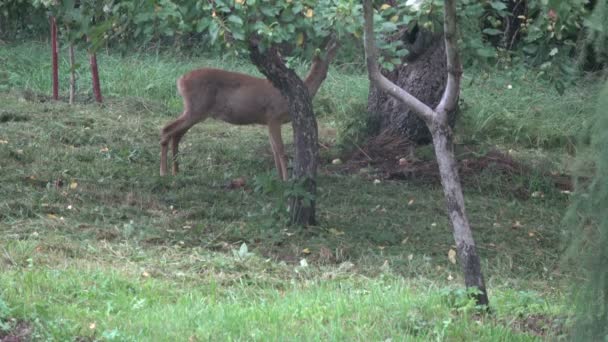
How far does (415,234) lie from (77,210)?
2669mm

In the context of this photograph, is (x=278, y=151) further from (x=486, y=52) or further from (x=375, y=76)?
(x=375, y=76)

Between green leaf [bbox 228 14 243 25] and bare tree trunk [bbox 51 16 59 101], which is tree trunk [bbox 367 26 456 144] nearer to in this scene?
bare tree trunk [bbox 51 16 59 101]

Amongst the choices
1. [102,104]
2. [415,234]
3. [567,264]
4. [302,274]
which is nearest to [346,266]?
[302,274]

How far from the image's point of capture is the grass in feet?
16.5

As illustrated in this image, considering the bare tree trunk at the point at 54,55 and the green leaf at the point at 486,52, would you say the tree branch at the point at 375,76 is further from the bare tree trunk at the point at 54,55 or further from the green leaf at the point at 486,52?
the bare tree trunk at the point at 54,55

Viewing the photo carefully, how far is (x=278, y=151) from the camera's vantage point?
33.1 ft

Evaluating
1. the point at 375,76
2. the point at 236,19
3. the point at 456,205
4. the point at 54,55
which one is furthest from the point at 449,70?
the point at 54,55

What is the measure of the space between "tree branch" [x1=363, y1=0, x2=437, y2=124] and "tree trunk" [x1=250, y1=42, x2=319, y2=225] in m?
2.37

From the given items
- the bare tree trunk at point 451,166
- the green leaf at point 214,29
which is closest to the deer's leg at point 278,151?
the green leaf at point 214,29

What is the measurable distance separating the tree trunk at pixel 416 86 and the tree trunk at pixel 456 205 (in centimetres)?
487

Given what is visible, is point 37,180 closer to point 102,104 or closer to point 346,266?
point 346,266

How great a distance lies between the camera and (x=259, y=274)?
6480mm

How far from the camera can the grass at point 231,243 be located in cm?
504

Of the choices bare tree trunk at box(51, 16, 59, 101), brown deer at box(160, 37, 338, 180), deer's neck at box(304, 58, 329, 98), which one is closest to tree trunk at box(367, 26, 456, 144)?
deer's neck at box(304, 58, 329, 98)
